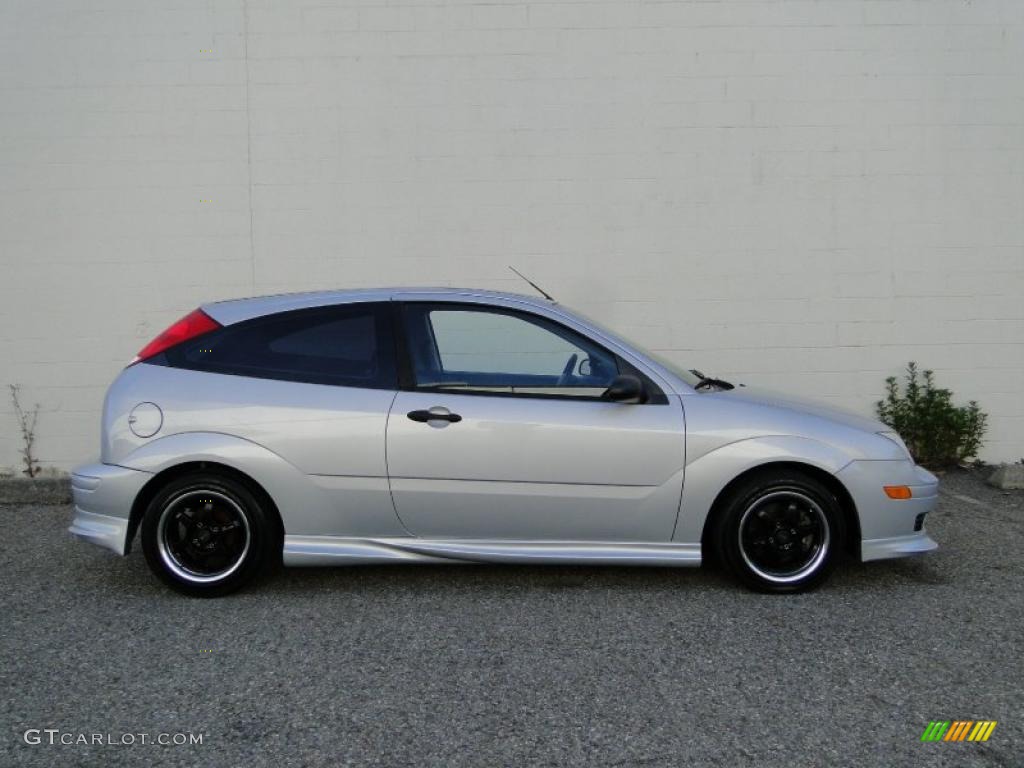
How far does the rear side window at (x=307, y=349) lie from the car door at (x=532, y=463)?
0.84 ft

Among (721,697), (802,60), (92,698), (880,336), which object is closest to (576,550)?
(721,697)

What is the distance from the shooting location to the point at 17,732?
3.38 metres

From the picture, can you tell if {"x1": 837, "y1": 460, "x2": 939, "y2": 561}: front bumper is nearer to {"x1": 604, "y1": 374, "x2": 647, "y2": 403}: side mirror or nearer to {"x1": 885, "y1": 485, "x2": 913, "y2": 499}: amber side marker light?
{"x1": 885, "y1": 485, "x2": 913, "y2": 499}: amber side marker light

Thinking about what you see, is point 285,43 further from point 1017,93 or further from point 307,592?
point 1017,93

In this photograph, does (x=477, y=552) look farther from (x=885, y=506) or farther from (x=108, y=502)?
(x=885, y=506)

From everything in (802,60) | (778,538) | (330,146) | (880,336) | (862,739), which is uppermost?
(802,60)

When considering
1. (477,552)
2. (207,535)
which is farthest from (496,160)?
(207,535)

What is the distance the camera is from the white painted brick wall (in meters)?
8.15

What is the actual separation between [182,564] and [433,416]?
4.69ft

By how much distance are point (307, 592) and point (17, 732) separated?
1.75m

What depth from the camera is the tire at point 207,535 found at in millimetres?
4805

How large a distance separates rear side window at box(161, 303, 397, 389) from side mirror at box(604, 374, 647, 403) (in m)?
1.09

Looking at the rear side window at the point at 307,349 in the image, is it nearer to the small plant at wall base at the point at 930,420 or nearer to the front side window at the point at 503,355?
the front side window at the point at 503,355

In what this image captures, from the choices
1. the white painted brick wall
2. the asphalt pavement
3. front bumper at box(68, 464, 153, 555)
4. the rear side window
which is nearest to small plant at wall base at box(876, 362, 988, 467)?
the white painted brick wall
